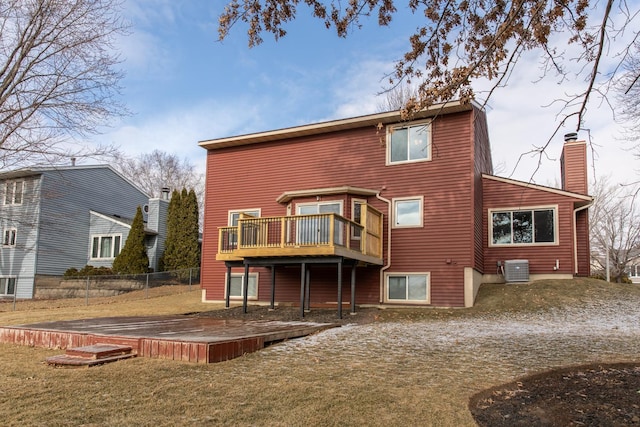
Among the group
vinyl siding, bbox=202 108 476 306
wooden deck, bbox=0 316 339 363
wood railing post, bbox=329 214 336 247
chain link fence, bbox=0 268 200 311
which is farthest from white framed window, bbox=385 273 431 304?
chain link fence, bbox=0 268 200 311

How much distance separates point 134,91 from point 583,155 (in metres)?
15.3

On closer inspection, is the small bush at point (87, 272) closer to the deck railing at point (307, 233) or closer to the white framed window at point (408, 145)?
the deck railing at point (307, 233)

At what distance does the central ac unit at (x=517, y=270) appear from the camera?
14.7 m

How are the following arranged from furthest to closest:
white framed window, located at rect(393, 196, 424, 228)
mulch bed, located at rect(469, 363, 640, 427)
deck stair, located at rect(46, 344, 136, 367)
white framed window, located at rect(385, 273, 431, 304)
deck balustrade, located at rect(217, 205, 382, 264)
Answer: white framed window, located at rect(393, 196, 424, 228) → white framed window, located at rect(385, 273, 431, 304) → deck balustrade, located at rect(217, 205, 382, 264) → deck stair, located at rect(46, 344, 136, 367) → mulch bed, located at rect(469, 363, 640, 427)

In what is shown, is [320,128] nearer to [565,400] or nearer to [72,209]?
[565,400]

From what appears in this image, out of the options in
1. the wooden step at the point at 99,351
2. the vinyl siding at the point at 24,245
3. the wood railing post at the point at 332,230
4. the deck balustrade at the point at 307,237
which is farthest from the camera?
the vinyl siding at the point at 24,245

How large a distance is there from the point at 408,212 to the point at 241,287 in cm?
656

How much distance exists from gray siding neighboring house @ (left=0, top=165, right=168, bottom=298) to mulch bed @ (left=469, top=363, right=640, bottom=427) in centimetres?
2270

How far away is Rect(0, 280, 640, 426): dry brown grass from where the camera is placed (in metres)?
4.25

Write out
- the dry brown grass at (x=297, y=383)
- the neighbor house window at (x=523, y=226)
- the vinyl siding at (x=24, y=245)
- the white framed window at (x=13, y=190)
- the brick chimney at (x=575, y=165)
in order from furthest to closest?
the white framed window at (x=13, y=190)
the vinyl siding at (x=24, y=245)
the brick chimney at (x=575, y=165)
the neighbor house window at (x=523, y=226)
the dry brown grass at (x=297, y=383)

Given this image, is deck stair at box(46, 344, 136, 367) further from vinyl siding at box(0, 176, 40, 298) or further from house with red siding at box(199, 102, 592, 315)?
Result: vinyl siding at box(0, 176, 40, 298)

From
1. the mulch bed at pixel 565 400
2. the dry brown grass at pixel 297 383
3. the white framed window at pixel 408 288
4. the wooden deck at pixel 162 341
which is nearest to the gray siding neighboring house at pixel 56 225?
the wooden deck at pixel 162 341

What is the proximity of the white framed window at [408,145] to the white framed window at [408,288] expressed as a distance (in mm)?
3580

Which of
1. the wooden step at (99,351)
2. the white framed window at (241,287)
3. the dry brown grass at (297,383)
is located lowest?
the dry brown grass at (297,383)
